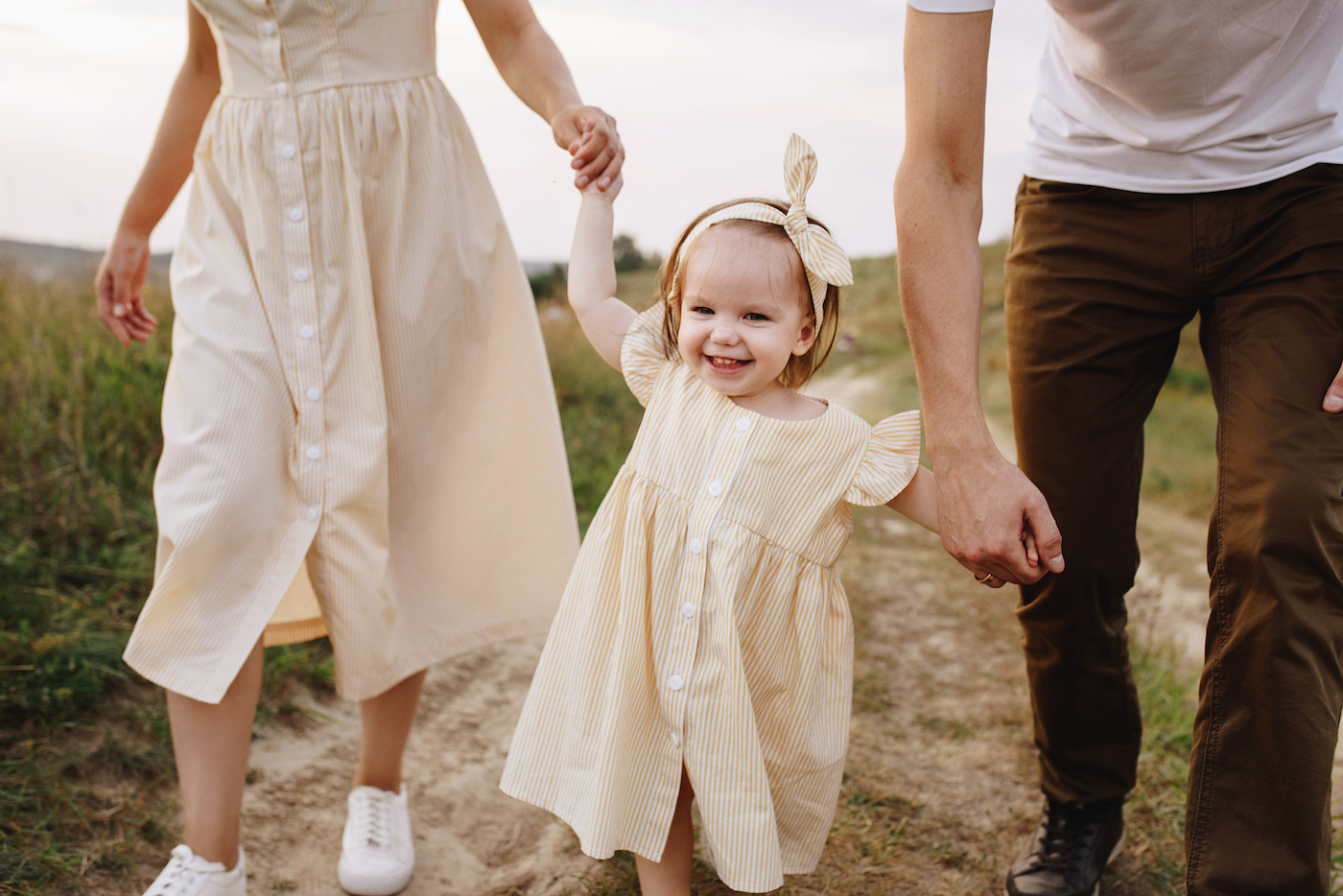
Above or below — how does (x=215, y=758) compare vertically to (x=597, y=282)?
below

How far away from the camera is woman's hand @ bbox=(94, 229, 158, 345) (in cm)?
217

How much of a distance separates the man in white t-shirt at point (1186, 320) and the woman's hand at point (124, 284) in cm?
162

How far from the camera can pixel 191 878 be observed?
70.0 inches

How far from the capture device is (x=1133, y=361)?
1922mm

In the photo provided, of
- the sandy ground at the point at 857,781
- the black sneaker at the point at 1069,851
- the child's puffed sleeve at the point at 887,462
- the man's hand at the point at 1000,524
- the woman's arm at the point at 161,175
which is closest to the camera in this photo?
the man's hand at the point at 1000,524

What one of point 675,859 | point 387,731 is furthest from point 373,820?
point 675,859

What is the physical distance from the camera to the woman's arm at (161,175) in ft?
6.64

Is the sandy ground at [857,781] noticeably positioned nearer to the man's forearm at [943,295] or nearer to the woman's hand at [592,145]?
the man's forearm at [943,295]

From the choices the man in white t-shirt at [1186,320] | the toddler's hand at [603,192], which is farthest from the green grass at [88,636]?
the toddler's hand at [603,192]

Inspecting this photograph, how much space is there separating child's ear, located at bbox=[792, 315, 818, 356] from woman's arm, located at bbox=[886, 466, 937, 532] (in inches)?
11.4

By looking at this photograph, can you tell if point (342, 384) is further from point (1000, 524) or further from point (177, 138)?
point (1000, 524)

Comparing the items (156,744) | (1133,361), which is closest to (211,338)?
(156,744)

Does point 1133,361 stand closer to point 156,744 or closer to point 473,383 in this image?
point 473,383

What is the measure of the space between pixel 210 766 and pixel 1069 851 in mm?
1761
